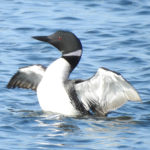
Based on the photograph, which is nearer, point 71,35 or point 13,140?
point 13,140

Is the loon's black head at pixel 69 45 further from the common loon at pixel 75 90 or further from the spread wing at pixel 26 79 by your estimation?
the spread wing at pixel 26 79

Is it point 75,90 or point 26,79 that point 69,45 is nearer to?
point 75,90

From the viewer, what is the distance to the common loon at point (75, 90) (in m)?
8.96

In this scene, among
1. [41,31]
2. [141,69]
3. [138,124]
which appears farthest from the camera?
[41,31]

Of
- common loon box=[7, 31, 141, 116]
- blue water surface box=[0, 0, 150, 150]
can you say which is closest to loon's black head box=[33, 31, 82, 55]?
common loon box=[7, 31, 141, 116]

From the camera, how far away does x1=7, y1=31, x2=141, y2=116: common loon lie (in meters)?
8.96

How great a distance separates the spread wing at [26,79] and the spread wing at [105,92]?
2.81ft

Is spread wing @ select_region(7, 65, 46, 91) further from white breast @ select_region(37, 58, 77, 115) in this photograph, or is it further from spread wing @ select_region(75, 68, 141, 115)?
spread wing @ select_region(75, 68, 141, 115)

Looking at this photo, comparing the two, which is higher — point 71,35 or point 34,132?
point 71,35

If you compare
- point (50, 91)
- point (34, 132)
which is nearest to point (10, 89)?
point (50, 91)

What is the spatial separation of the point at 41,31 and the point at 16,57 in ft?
5.94

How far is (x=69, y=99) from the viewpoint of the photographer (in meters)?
9.16

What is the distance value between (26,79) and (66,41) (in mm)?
923

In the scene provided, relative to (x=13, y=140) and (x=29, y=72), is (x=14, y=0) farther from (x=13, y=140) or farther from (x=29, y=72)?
(x=13, y=140)
